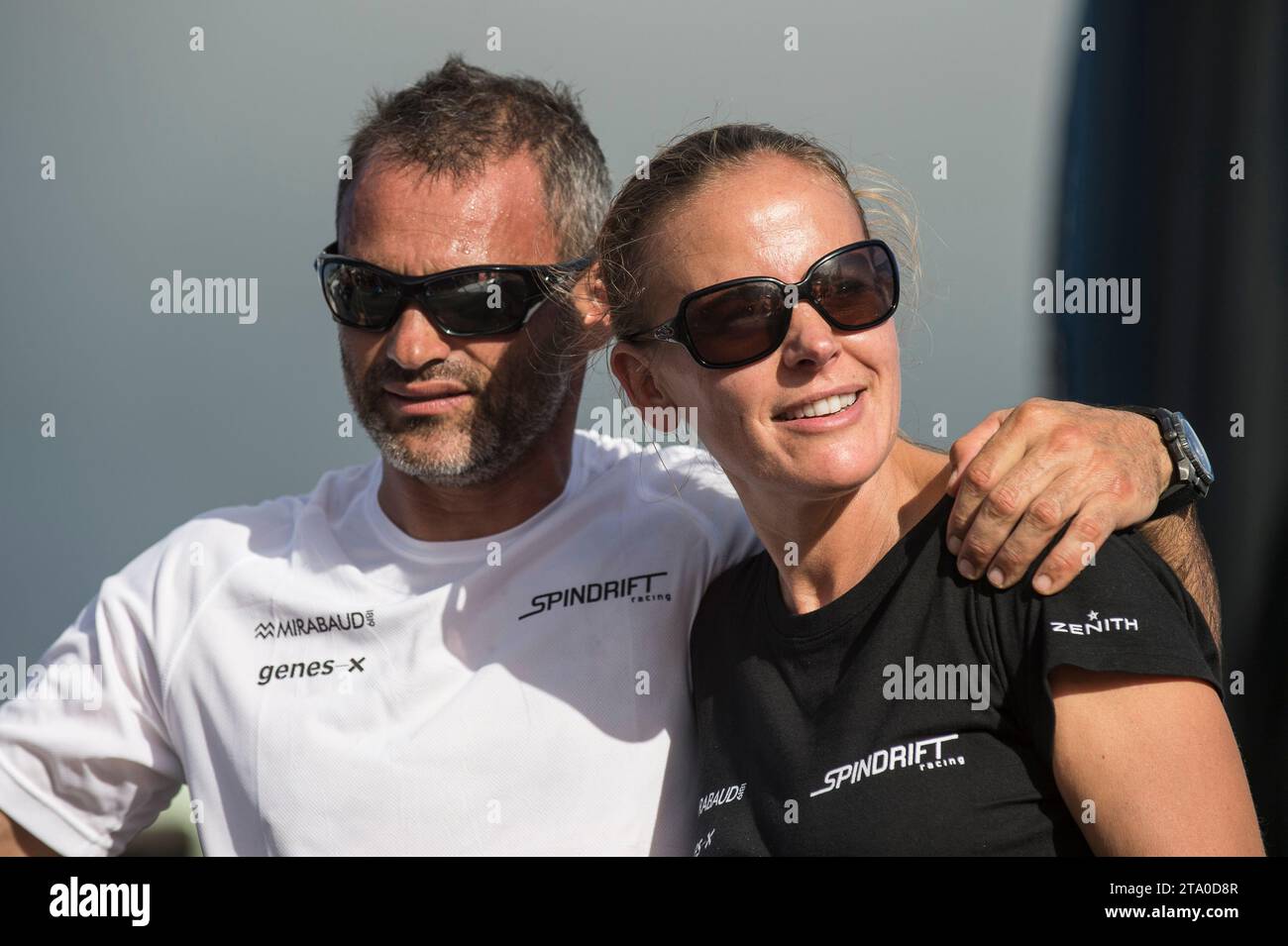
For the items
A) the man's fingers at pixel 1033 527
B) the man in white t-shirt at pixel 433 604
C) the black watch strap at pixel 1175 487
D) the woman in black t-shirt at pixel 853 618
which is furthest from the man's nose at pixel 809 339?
the man in white t-shirt at pixel 433 604

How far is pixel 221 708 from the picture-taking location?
2426 mm

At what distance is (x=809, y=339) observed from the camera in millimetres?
1863

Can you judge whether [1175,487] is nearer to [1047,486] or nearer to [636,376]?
[1047,486]

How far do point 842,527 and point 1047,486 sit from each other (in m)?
0.35

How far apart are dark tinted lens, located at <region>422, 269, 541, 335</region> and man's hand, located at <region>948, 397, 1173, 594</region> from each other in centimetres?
106

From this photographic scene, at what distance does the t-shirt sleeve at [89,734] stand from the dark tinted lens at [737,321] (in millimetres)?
1436

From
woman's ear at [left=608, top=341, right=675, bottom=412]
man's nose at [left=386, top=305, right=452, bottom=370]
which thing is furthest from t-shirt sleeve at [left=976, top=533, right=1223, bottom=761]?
man's nose at [left=386, top=305, right=452, bottom=370]

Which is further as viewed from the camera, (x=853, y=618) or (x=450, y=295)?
(x=450, y=295)

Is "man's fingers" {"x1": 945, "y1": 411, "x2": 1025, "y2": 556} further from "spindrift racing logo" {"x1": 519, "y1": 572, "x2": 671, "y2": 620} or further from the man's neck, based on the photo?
the man's neck

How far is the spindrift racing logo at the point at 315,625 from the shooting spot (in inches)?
97.2

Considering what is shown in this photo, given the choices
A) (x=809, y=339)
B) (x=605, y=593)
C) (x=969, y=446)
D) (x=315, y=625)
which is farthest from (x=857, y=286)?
(x=315, y=625)

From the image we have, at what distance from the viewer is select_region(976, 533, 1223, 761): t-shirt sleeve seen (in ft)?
5.08

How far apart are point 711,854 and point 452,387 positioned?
114 cm
